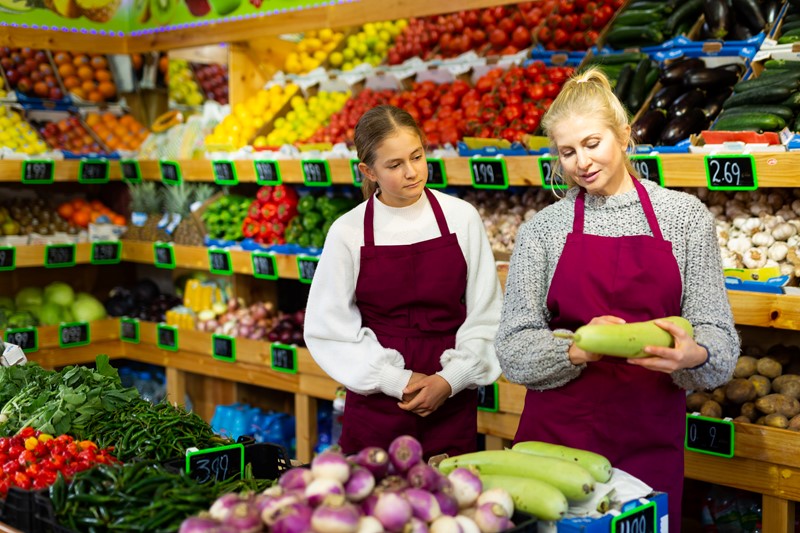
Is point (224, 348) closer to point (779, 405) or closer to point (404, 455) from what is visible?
point (779, 405)

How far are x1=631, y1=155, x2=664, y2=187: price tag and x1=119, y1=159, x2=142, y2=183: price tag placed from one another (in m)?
3.57

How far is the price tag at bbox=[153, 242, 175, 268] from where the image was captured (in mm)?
5777

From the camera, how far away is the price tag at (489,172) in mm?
4078

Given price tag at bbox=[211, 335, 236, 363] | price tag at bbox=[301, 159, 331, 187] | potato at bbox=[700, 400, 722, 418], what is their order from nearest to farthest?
potato at bbox=[700, 400, 722, 418] < price tag at bbox=[301, 159, 331, 187] < price tag at bbox=[211, 335, 236, 363]

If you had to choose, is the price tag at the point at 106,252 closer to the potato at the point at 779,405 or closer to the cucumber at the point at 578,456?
the potato at the point at 779,405

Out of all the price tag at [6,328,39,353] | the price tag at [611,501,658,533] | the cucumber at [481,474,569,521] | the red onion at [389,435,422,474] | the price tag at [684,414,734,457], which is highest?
the red onion at [389,435,422,474]

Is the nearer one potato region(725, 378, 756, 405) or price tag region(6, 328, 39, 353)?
potato region(725, 378, 756, 405)

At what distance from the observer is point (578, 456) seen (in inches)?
83.0

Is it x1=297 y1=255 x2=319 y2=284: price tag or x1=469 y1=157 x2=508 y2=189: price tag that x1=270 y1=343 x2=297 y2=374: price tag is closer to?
x1=297 y1=255 x2=319 y2=284: price tag

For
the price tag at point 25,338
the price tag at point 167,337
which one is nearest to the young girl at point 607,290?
the price tag at point 167,337

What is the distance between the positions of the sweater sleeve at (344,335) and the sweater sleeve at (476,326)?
152mm

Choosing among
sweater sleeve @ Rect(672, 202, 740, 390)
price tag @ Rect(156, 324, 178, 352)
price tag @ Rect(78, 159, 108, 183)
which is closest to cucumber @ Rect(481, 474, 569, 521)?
sweater sleeve @ Rect(672, 202, 740, 390)

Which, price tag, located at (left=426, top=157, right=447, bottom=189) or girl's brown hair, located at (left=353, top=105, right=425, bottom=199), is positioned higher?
girl's brown hair, located at (left=353, top=105, right=425, bottom=199)

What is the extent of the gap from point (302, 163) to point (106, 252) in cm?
178
